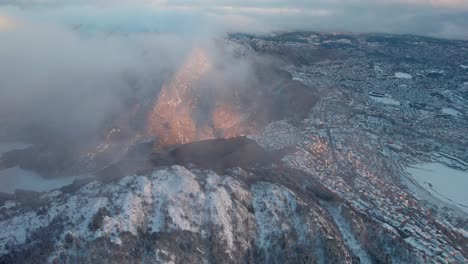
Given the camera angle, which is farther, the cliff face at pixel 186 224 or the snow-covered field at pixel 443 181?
the snow-covered field at pixel 443 181

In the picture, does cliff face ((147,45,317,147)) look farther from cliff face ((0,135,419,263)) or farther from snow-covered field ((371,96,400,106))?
cliff face ((0,135,419,263))

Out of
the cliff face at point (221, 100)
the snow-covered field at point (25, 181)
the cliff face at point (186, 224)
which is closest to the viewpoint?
the cliff face at point (186, 224)

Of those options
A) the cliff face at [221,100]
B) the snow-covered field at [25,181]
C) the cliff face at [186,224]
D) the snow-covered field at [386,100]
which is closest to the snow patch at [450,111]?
the snow-covered field at [386,100]

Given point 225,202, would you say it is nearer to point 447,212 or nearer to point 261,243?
point 261,243

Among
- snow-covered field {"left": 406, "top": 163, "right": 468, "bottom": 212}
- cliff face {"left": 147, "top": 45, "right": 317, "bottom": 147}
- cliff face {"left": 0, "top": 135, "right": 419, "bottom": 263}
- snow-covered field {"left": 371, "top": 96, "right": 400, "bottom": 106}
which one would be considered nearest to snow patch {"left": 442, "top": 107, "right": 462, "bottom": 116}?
snow-covered field {"left": 371, "top": 96, "right": 400, "bottom": 106}

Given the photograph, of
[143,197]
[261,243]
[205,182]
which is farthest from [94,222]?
[261,243]

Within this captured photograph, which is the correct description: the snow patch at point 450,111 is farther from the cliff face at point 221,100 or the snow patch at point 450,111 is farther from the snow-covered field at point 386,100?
the cliff face at point 221,100
